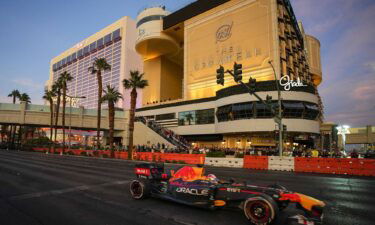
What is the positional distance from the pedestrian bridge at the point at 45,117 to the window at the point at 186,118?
16.1 meters

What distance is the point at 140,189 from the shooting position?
7.81 metres

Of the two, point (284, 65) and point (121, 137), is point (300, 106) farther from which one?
point (121, 137)

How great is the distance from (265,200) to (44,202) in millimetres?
6765

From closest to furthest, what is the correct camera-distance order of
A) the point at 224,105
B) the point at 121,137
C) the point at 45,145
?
the point at 224,105
the point at 45,145
the point at 121,137

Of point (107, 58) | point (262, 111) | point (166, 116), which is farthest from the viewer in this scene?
point (107, 58)

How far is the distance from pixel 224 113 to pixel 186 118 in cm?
1119

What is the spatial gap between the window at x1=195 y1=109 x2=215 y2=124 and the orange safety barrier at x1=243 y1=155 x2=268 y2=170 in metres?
21.1

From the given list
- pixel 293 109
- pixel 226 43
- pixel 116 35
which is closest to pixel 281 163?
pixel 293 109

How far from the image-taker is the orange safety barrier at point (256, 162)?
22.3 m

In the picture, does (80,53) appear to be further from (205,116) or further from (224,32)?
(205,116)

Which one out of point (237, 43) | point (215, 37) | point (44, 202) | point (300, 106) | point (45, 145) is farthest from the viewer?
point (45, 145)

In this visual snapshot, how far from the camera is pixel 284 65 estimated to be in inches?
1698

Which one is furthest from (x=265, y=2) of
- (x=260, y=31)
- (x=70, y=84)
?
(x=70, y=84)

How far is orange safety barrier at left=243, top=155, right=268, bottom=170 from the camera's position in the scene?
73.2 ft
